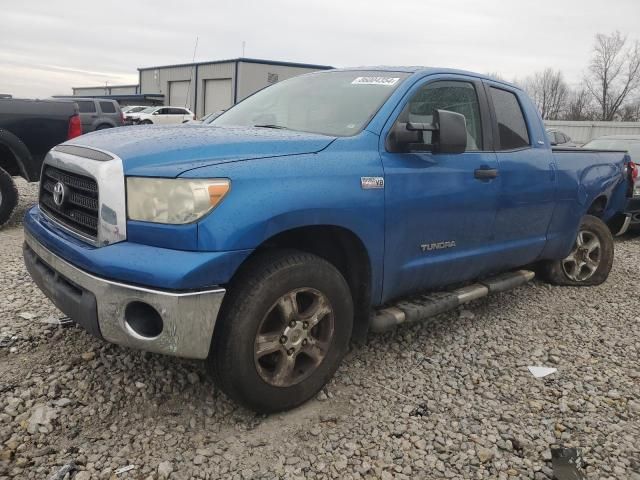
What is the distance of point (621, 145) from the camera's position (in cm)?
924

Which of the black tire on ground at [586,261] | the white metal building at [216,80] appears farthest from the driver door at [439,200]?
the white metal building at [216,80]

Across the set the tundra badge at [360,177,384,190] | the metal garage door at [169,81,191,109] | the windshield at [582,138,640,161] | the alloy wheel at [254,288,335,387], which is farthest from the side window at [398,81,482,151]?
the metal garage door at [169,81,191,109]

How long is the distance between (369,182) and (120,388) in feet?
5.60

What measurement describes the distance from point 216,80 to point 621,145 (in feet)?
124

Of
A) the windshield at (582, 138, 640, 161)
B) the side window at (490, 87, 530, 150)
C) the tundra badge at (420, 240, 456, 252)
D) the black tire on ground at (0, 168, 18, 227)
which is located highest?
the side window at (490, 87, 530, 150)

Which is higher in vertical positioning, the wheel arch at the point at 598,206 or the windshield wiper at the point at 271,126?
the windshield wiper at the point at 271,126

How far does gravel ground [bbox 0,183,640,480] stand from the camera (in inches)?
94.0

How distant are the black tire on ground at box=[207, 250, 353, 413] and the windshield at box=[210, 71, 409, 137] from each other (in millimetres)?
891

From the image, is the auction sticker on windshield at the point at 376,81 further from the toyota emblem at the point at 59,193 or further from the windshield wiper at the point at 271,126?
the toyota emblem at the point at 59,193

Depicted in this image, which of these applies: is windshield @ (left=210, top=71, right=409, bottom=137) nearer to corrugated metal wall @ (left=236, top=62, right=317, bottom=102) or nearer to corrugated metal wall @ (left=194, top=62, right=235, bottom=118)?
corrugated metal wall @ (left=236, top=62, right=317, bottom=102)

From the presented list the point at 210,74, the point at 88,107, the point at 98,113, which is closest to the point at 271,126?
the point at 98,113

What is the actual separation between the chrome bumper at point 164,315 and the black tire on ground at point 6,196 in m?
4.57

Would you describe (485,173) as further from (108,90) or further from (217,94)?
(108,90)

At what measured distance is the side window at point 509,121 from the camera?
155 inches
